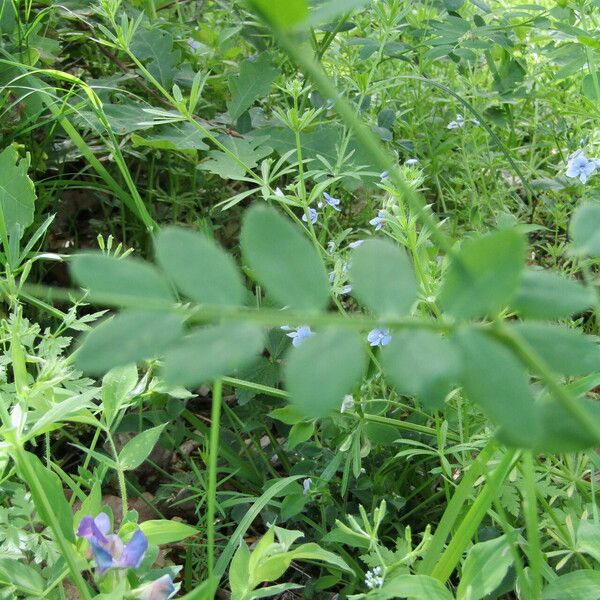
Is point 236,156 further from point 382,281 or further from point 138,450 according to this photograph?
point 382,281

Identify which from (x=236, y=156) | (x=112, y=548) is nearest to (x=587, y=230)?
(x=112, y=548)

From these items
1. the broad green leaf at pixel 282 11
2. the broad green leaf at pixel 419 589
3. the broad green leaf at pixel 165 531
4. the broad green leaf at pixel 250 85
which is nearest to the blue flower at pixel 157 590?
the broad green leaf at pixel 165 531

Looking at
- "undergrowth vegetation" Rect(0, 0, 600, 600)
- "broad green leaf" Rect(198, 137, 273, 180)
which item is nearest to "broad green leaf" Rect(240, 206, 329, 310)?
"undergrowth vegetation" Rect(0, 0, 600, 600)

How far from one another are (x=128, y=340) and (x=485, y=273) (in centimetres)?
18

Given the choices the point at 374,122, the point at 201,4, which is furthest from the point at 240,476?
the point at 201,4

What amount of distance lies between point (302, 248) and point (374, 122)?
158cm

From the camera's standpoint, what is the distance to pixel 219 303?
44cm

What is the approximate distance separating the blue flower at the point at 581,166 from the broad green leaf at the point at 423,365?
1.20 metres

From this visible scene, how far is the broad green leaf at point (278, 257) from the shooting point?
437 mm

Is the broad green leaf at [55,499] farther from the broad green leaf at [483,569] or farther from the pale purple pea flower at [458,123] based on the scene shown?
the pale purple pea flower at [458,123]

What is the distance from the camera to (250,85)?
1.87 metres

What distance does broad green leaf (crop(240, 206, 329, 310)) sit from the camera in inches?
17.2

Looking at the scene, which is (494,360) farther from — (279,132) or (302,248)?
(279,132)

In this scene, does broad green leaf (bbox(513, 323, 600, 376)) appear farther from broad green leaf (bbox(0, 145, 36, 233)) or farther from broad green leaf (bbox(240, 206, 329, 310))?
broad green leaf (bbox(0, 145, 36, 233))
